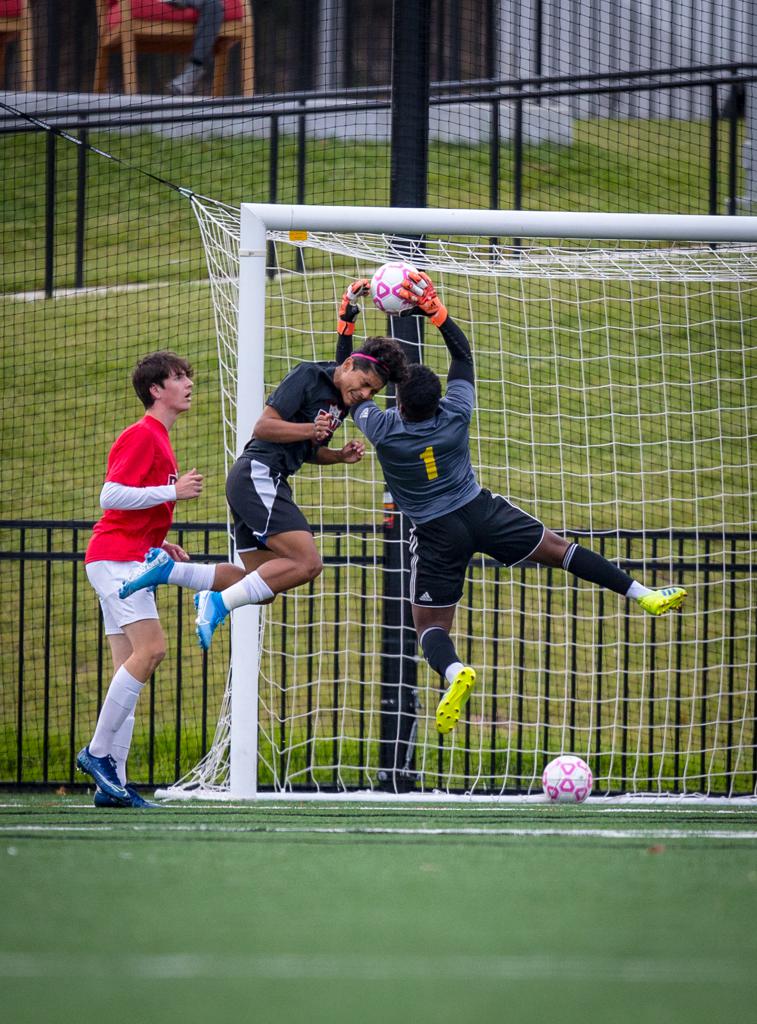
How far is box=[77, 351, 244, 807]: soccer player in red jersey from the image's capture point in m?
5.67

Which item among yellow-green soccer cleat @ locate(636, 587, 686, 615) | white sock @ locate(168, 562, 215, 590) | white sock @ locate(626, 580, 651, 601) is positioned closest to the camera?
white sock @ locate(168, 562, 215, 590)

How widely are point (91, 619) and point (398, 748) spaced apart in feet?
15.2

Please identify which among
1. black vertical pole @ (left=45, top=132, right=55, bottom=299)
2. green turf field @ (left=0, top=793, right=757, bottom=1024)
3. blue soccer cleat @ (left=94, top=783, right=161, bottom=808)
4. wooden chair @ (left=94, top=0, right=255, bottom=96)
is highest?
wooden chair @ (left=94, top=0, right=255, bottom=96)

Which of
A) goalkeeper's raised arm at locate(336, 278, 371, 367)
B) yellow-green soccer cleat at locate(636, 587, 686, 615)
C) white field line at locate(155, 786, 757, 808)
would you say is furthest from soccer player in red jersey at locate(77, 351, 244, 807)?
yellow-green soccer cleat at locate(636, 587, 686, 615)

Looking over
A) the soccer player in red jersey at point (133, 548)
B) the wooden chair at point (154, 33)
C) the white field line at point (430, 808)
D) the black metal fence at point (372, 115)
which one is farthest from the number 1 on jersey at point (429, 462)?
the wooden chair at point (154, 33)

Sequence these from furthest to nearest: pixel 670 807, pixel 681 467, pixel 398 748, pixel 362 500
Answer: pixel 681 467, pixel 362 500, pixel 398 748, pixel 670 807

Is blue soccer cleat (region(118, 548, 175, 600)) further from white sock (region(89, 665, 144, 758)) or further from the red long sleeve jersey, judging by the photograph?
→ white sock (region(89, 665, 144, 758))

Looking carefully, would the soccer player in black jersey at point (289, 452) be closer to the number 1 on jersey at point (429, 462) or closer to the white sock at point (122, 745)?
the number 1 on jersey at point (429, 462)

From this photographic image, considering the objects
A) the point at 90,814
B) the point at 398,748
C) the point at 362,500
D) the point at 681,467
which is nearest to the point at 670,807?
the point at 398,748

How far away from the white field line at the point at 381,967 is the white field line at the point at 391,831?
1.73 m

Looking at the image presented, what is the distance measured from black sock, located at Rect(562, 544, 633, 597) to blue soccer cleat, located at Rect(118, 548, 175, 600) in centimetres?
205

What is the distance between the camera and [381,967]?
9.73 feet

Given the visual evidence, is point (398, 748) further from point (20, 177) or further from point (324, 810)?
point (20, 177)

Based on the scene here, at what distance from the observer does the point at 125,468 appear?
5.66m
